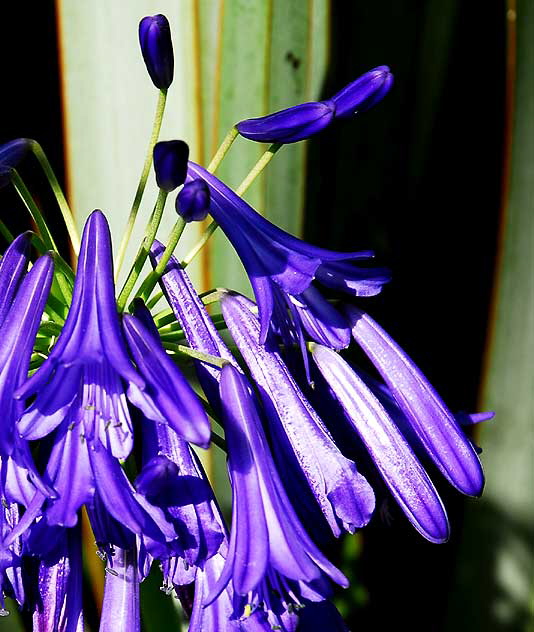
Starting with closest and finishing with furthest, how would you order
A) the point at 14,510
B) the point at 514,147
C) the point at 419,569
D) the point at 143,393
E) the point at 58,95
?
the point at 143,393
the point at 14,510
the point at 514,147
the point at 58,95
the point at 419,569

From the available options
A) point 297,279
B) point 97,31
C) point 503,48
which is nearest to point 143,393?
point 297,279

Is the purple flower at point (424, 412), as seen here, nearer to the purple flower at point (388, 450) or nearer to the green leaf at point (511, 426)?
the purple flower at point (388, 450)

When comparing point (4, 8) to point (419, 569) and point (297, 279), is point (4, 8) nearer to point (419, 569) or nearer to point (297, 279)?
point (297, 279)

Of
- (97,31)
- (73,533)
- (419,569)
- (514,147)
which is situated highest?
(97,31)

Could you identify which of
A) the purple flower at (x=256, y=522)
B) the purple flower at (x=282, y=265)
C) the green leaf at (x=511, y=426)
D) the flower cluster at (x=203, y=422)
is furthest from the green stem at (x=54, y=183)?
the green leaf at (x=511, y=426)

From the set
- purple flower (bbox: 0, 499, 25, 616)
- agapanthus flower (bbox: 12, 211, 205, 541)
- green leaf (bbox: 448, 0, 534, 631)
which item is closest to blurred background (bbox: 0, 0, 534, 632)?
green leaf (bbox: 448, 0, 534, 631)

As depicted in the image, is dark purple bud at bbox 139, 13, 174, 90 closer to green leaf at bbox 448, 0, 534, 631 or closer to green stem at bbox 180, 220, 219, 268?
green stem at bbox 180, 220, 219, 268

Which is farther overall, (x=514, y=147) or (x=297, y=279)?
(x=514, y=147)
